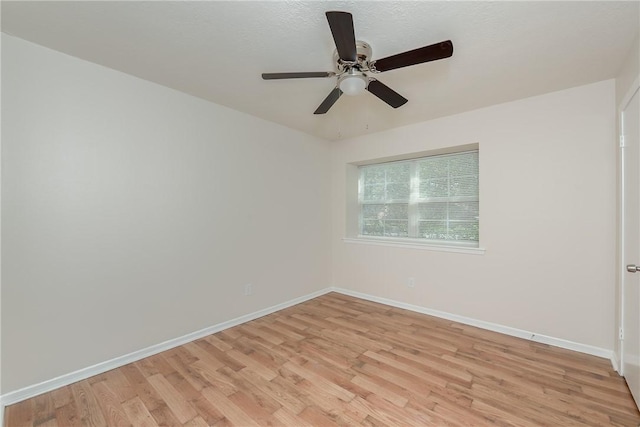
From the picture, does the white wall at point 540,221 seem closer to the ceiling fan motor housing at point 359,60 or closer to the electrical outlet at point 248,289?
the ceiling fan motor housing at point 359,60

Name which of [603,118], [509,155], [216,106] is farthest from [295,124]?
[603,118]

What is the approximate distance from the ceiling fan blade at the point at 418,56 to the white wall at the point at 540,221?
1.77 meters

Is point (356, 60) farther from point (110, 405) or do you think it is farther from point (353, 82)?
point (110, 405)

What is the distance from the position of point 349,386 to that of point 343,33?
2250mm

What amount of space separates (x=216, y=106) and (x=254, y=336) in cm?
244

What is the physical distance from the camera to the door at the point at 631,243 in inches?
69.7

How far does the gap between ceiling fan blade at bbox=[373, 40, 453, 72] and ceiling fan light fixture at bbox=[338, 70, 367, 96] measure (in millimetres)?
114

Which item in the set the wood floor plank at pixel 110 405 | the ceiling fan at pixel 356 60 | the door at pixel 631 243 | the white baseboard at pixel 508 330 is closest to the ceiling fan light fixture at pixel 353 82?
the ceiling fan at pixel 356 60

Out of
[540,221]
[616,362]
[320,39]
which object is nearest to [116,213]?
[320,39]

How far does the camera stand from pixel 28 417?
167 centimetres

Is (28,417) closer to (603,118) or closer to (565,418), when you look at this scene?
(565,418)

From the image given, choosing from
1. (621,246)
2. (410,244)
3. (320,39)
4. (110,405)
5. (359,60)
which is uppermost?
(320,39)

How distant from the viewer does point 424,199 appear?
12.0ft

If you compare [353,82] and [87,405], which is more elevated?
[353,82]
